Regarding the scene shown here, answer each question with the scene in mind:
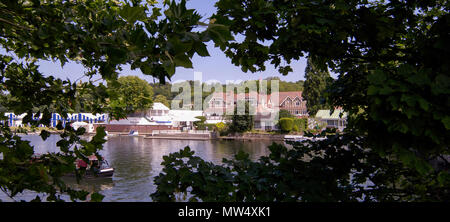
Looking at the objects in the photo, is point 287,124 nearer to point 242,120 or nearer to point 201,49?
point 242,120

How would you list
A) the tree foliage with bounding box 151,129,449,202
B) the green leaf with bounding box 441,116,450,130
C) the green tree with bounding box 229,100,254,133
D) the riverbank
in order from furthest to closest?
1. the green tree with bounding box 229,100,254,133
2. the riverbank
3. the tree foliage with bounding box 151,129,449,202
4. the green leaf with bounding box 441,116,450,130

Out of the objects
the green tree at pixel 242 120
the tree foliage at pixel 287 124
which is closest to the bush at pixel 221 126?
the green tree at pixel 242 120

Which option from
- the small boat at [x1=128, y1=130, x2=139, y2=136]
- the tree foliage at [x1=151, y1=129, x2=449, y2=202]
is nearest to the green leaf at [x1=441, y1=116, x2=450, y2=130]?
the tree foliage at [x1=151, y1=129, x2=449, y2=202]

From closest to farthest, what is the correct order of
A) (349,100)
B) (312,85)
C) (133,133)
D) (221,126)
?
(349,100), (312,85), (221,126), (133,133)

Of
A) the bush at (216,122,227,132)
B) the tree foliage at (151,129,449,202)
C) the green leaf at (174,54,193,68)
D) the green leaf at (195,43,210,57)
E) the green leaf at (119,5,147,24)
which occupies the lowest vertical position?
the bush at (216,122,227,132)

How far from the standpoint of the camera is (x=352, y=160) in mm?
2719

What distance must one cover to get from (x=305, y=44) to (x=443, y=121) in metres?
1.32

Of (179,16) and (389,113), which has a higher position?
(179,16)

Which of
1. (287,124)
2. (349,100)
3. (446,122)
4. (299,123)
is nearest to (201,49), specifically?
(446,122)

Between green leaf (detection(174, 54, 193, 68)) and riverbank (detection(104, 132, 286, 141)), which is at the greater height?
green leaf (detection(174, 54, 193, 68))

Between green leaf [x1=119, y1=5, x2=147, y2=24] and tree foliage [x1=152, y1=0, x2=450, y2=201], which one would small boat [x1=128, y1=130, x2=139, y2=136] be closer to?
tree foliage [x1=152, y1=0, x2=450, y2=201]

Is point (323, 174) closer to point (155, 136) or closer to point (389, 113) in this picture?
point (389, 113)

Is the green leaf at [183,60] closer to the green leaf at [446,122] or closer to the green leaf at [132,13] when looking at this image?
the green leaf at [132,13]
